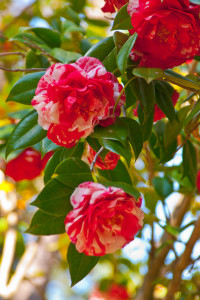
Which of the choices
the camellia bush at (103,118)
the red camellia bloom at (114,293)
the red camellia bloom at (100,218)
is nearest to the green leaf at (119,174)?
the camellia bush at (103,118)

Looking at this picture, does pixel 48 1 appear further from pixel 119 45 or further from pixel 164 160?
pixel 119 45

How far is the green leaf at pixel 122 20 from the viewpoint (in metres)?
0.64

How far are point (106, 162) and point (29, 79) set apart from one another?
20 cm

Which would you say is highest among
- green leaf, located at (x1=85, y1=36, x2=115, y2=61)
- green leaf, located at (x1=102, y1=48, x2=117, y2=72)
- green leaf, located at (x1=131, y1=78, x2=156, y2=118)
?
green leaf, located at (x1=85, y1=36, x2=115, y2=61)

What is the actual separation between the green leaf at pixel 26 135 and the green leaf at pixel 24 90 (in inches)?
1.4

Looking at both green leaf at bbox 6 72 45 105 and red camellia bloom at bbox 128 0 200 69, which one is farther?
green leaf at bbox 6 72 45 105

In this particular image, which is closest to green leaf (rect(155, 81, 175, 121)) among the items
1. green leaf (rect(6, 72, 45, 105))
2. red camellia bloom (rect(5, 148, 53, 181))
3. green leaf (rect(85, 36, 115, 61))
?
green leaf (rect(85, 36, 115, 61))

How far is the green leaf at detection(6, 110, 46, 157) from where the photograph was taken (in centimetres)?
67

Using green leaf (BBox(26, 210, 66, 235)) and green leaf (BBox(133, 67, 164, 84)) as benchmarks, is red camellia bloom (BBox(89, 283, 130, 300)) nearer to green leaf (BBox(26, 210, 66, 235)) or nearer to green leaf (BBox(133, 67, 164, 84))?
green leaf (BBox(26, 210, 66, 235))

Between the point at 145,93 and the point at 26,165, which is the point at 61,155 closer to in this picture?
the point at 145,93

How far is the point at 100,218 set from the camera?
55cm

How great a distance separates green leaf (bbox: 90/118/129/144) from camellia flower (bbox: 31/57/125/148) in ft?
0.05

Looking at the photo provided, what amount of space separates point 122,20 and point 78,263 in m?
0.37

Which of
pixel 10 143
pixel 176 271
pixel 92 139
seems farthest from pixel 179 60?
pixel 176 271
